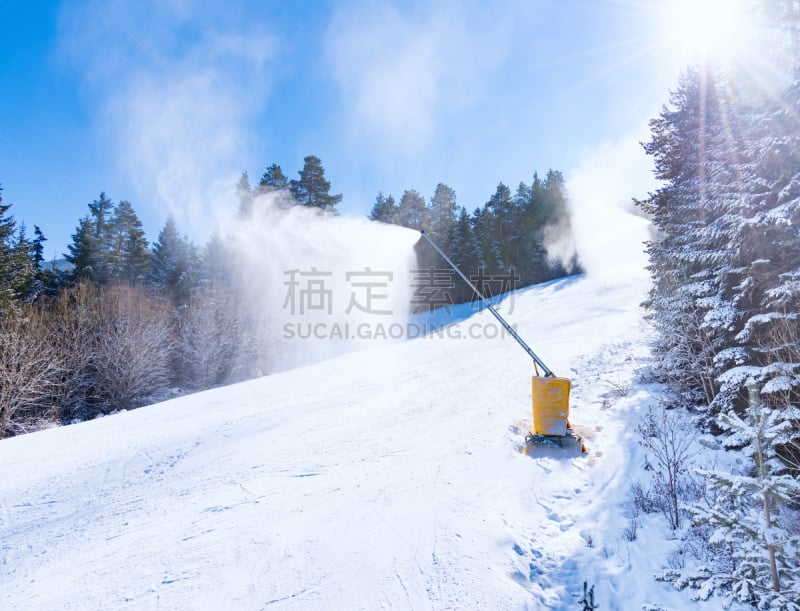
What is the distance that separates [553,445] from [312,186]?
29.6m

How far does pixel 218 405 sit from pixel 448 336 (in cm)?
1251

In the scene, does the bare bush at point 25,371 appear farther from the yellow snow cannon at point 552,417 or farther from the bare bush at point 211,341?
the yellow snow cannon at point 552,417

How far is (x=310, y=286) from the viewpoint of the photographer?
971 inches

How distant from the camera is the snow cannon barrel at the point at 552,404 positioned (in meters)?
6.06

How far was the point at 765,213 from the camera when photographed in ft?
20.1

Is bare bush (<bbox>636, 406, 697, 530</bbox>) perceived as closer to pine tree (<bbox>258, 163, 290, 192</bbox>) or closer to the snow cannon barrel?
the snow cannon barrel

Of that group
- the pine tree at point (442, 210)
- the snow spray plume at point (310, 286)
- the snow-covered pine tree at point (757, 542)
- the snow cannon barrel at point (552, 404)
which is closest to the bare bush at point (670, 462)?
the snow-covered pine tree at point (757, 542)

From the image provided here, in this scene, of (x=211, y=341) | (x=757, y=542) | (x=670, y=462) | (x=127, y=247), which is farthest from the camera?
(x=127, y=247)

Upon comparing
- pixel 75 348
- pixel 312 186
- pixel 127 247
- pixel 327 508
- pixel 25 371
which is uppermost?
pixel 312 186

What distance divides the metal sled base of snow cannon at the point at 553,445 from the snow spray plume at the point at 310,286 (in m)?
17.1

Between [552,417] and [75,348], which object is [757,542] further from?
[75,348]

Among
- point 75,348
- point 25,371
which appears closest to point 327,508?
point 25,371

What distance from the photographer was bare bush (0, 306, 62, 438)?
45.9 feet

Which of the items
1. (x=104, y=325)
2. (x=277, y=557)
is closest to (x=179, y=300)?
(x=104, y=325)
